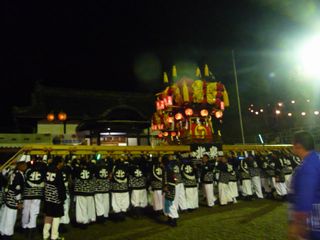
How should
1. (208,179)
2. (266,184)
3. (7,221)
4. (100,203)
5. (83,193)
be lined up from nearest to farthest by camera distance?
(7,221), (83,193), (100,203), (208,179), (266,184)

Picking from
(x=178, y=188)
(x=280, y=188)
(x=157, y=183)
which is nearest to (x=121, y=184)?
(x=157, y=183)

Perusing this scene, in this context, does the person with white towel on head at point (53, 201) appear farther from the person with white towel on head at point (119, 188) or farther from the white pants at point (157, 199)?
the white pants at point (157, 199)

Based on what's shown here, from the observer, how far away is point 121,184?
9.52 m

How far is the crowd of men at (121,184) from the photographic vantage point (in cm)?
745

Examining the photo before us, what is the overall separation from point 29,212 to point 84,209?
1632 millimetres

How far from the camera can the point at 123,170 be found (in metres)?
9.55

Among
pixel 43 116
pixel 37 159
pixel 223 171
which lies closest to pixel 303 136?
pixel 37 159

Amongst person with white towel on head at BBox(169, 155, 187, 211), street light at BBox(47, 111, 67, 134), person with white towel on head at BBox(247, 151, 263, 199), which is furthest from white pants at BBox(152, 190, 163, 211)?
street light at BBox(47, 111, 67, 134)

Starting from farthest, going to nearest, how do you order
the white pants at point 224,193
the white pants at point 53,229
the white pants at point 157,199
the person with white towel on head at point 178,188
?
the white pants at point 224,193
the white pants at point 157,199
the person with white towel on head at point 178,188
the white pants at point 53,229

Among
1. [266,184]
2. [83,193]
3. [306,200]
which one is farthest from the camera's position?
[266,184]

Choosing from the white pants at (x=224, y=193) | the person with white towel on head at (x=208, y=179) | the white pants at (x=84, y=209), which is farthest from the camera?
the white pants at (x=224, y=193)

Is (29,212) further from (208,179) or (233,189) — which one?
(233,189)

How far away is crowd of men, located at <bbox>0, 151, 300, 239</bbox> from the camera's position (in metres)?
7.45

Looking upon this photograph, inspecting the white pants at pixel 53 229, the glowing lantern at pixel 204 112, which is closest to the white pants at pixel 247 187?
the glowing lantern at pixel 204 112
